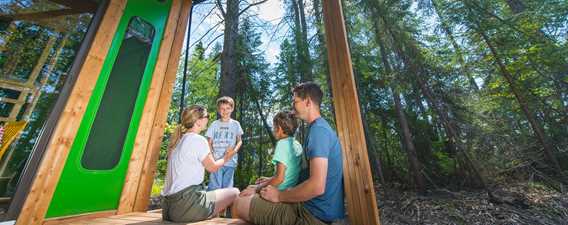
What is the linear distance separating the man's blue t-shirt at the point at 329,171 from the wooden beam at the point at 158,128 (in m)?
2.05

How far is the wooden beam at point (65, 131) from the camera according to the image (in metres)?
1.83

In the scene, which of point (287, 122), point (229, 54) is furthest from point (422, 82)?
point (287, 122)

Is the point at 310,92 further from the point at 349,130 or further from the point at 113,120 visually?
the point at 113,120

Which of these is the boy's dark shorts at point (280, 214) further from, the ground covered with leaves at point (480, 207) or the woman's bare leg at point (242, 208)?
the ground covered with leaves at point (480, 207)

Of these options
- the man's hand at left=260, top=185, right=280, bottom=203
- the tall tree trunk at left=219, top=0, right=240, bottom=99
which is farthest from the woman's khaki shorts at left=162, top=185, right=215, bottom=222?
the tall tree trunk at left=219, top=0, right=240, bottom=99

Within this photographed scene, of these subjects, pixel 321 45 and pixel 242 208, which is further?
pixel 321 45

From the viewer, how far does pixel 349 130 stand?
168cm

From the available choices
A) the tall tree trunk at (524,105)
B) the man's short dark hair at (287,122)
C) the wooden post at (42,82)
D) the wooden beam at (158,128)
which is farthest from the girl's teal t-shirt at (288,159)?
the tall tree trunk at (524,105)

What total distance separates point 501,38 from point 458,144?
2811 millimetres

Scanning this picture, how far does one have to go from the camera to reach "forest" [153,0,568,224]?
190 inches

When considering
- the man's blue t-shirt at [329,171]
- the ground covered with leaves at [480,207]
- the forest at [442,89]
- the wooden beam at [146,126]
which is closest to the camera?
the man's blue t-shirt at [329,171]

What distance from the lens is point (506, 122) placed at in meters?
5.97

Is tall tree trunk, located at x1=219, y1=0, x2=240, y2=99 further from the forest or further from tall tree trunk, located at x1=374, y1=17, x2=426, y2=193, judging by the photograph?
tall tree trunk, located at x1=374, y1=17, x2=426, y2=193

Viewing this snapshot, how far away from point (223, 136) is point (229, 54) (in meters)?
3.04
